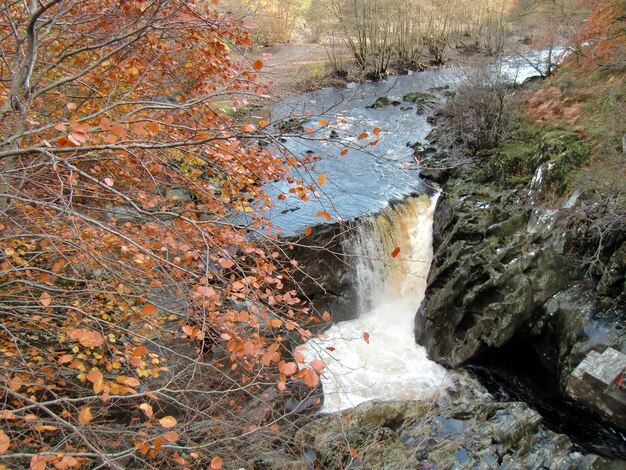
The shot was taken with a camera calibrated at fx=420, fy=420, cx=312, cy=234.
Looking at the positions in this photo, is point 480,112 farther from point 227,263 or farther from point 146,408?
point 146,408

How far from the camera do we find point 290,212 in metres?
11.0

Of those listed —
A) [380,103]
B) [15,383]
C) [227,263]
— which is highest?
[227,263]

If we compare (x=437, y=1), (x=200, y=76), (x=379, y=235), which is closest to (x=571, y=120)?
(x=379, y=235)

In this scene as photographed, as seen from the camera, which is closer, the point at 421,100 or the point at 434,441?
the point at 434,441

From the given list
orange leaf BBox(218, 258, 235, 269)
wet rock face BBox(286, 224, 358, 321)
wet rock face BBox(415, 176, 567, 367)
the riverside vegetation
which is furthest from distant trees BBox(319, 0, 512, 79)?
orange leaf BBox(218, 258, 235, 269)

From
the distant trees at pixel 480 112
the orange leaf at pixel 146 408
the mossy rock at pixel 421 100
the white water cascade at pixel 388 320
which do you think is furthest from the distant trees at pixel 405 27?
the orange leaf at pixel 146 408

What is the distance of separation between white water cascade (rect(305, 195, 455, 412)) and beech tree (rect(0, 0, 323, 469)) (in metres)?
2.95

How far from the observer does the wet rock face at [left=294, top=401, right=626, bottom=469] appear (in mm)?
4965

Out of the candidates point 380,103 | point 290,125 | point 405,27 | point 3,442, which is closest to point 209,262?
point 290,125

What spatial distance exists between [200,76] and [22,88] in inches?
135

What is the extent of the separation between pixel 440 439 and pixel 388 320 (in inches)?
189

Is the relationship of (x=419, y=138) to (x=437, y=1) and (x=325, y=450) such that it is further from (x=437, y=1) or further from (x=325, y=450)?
(x=437, y=1)

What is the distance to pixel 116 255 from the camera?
5.14 m

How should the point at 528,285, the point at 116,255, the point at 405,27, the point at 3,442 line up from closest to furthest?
the point at 3,442, the point at 116,255, the point at 528,285, the point at 405,27
